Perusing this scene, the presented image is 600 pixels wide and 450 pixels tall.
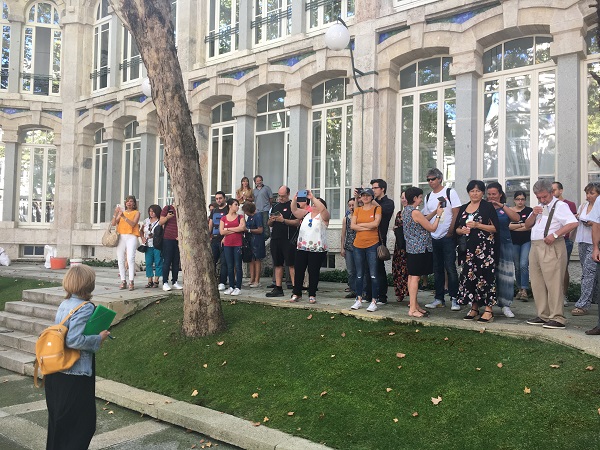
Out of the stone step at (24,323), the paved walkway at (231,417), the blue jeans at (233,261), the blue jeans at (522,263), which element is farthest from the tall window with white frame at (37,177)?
the blue jeans at (522,263)

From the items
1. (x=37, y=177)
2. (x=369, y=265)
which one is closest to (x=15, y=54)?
(x=37, y=177)

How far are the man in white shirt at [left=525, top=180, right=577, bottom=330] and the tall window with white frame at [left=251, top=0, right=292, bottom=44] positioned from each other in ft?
33.7

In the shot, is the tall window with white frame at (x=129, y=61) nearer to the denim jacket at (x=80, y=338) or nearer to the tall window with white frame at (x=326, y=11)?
the tall window with white frame at (x=326, y=11)

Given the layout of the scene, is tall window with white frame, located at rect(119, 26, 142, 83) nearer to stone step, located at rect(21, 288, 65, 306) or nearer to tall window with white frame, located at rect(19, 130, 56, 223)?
tall window with white frame, located at rect(19, 130, 56, 223)

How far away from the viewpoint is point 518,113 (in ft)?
35.8

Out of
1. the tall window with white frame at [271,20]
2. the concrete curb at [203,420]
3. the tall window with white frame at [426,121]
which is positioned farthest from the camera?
the tall window with white frame at [271,20]

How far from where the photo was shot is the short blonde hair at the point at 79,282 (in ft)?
13.0

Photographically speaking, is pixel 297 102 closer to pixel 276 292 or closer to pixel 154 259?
pixel 154 259

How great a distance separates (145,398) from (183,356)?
896 mm

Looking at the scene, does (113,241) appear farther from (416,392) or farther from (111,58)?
(111,58)

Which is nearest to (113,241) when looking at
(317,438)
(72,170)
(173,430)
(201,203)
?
(201,203)

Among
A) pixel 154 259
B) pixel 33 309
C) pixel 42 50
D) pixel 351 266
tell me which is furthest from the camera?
pixel 42 50

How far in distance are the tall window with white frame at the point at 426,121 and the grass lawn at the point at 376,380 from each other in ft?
19.5

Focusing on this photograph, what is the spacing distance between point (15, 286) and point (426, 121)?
10946 mm
